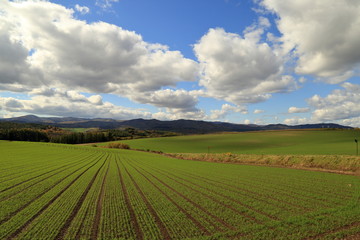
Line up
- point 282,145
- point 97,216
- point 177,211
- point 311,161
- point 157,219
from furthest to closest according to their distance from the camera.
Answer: point 282,145 < point 311,161 < point 177,211 < point 97,216 < point 157,219

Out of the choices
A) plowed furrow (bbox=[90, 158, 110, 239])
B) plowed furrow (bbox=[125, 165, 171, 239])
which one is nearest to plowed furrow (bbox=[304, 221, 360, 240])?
plowed furrow (bbox=[125, 165, 171, 239])

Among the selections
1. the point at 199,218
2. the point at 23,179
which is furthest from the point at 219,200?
the point at 23,179

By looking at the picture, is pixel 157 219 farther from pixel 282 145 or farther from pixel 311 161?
pixel 282 145

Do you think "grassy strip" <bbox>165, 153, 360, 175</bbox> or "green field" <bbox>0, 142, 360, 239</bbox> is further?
"grassy strip" <bbox>165, 153, 360, 175</bbox>

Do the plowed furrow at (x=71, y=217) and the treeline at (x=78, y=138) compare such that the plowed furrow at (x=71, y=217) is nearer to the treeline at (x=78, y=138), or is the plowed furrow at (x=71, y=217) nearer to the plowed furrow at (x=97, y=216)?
the plowed furrow at (x=97, y=216)

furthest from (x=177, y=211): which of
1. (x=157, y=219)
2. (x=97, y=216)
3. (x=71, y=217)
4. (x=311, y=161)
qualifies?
(x=311, y=161)

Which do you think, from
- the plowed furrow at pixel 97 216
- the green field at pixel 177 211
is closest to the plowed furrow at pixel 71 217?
the green field at pixel 177 211

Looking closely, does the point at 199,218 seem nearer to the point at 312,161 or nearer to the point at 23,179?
the point at 23,179

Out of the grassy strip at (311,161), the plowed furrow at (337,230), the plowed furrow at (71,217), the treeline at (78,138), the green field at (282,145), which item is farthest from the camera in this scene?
the treeline at (78,138)

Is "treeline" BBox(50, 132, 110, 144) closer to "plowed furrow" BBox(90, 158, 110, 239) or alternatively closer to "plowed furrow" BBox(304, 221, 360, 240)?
"plowed furrow" BBox(90, 158, 110, 239)

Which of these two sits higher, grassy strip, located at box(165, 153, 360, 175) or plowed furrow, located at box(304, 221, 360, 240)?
plowed furrow, located at box(304, 221, 360, 240)

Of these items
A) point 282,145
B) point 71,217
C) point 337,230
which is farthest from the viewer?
point 282,145

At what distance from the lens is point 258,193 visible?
16172 mm

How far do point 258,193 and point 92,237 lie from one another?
13.1 meters
